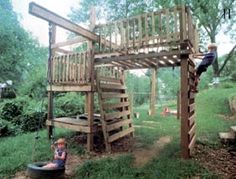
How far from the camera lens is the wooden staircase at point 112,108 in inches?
318

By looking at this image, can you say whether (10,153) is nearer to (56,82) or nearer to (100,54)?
A: (56,82)

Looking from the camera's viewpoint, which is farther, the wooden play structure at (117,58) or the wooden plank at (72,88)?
the wooden plank at (72,88)

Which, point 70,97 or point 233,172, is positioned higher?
point 70,97

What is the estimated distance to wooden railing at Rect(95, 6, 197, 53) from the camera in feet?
22.3

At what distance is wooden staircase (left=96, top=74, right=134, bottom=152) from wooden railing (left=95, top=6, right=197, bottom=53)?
1.23m

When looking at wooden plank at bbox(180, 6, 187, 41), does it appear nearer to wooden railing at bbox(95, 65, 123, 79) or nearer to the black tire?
wooden railing at bbox(95, 65, 123, 79)

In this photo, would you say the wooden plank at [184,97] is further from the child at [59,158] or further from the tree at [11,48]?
the tree at [11,48]

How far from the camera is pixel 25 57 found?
91.6ft

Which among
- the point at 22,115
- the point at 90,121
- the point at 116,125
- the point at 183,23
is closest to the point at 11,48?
the point at 22,115

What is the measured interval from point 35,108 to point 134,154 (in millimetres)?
6445

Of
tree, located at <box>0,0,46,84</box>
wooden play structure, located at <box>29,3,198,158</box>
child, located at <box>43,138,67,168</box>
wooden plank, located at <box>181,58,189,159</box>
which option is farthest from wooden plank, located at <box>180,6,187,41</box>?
tree, located at <box>0,0,46,84</box>

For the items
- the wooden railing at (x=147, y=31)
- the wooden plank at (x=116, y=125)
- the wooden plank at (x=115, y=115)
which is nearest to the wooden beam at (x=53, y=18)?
the wooden railing at (x=147, y=31)

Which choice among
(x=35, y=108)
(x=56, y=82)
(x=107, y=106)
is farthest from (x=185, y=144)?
(x=35, y=108)

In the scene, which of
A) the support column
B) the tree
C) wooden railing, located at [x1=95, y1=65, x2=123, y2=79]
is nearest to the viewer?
the support column
